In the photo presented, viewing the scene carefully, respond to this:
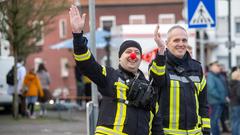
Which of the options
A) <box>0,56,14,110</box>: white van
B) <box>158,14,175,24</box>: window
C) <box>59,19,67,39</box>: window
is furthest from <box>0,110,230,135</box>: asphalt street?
<box>158,14,175,24</box>: window

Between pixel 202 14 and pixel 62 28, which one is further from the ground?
pixel 62 28

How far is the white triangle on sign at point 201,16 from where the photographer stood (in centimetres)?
1155

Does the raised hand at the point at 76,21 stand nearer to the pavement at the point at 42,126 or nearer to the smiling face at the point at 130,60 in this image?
the smiling face at the point at 130,60

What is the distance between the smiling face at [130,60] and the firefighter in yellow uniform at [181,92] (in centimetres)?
29

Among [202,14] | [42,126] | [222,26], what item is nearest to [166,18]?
[222,26]

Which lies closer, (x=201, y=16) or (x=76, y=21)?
(x=76, y=21)

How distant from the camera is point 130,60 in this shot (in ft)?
19.5

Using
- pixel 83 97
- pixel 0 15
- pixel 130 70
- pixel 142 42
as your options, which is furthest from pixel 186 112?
pixel 83 97

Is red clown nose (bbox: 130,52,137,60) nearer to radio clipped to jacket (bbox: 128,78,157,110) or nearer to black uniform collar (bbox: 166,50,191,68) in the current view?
radio clipped to jacket (bbox: 128,78,157,110)

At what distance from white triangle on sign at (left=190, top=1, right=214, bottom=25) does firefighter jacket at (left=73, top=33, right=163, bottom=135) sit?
19.0 ft

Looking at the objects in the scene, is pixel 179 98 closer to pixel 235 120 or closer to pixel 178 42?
pixel 178 42

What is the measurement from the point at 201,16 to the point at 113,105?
6.01m

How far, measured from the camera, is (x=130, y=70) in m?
5.97

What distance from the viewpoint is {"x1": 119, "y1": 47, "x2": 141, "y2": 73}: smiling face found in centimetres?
594
